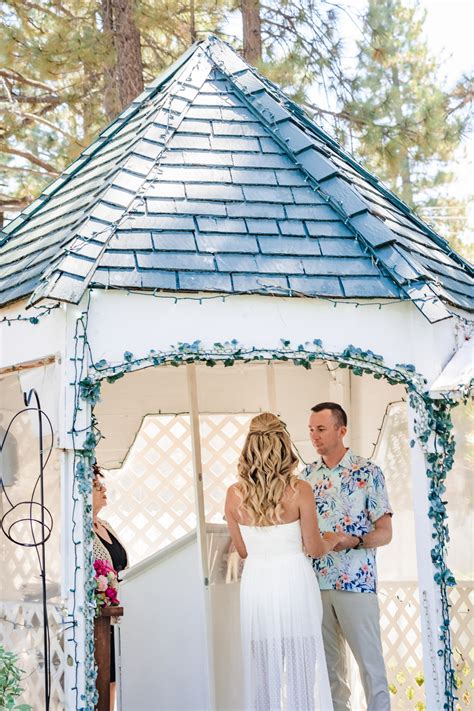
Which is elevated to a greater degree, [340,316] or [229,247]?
[229,247]

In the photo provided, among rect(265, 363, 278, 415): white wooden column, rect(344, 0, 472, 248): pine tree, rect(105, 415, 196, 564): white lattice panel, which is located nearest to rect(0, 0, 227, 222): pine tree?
rect(344, 0, 472, 248): pine tree

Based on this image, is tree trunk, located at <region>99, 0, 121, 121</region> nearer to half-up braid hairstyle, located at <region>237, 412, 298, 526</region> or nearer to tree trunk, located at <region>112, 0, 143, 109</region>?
tree trunk, located at <region>112, 0, 143, 109</region>

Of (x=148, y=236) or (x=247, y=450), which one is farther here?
(x=148, y=236)

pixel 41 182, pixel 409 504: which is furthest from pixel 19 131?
pixel 409 504

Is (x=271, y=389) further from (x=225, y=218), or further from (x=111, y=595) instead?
(x=111, y=595)

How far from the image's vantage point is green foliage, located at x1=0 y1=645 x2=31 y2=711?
4.63 m

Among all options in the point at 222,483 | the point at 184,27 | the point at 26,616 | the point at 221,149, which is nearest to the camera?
the point at 26,616

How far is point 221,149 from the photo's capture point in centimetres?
611

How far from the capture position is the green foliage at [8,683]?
463 centimetres

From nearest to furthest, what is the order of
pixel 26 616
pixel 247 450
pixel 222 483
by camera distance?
pixel 247 450 < pixel 26 616 < pixel 222 483

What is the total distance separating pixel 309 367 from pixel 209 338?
1.91 ft

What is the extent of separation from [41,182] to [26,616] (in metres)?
10.9

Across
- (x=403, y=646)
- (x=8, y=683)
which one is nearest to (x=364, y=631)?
(x=403, y=646)

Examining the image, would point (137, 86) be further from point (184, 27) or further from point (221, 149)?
point (221, 149)
